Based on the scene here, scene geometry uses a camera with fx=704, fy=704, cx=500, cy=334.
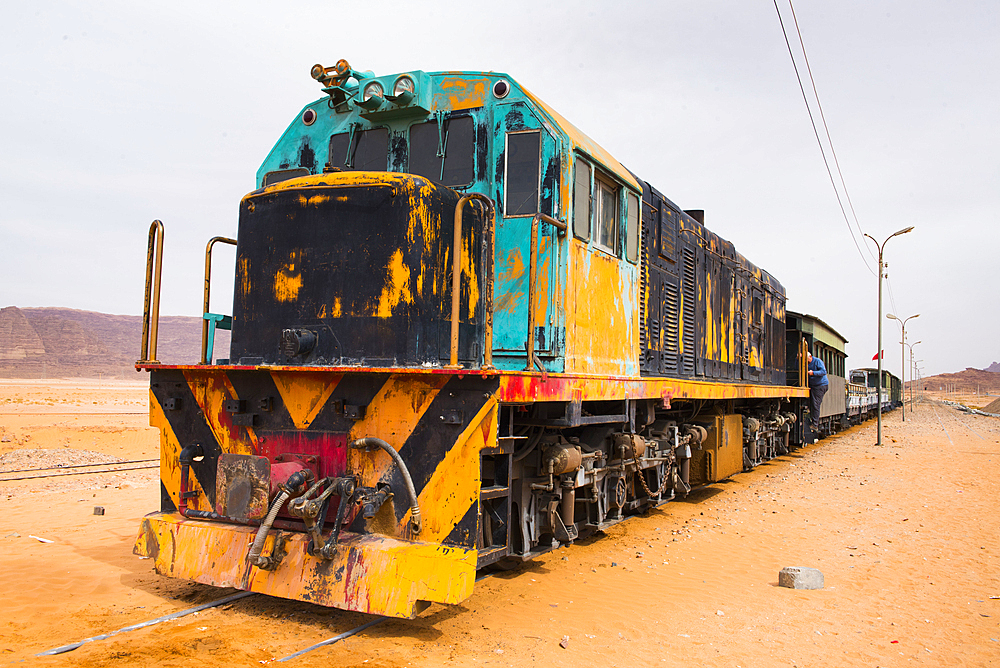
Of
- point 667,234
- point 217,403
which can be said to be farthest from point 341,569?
point 667,234

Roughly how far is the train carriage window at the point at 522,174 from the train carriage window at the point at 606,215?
0.84m

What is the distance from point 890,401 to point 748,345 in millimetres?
38980

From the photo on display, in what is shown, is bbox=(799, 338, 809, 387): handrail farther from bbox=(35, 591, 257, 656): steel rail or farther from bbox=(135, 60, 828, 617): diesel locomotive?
bbox=(35, 591, 257, 656): steel rail

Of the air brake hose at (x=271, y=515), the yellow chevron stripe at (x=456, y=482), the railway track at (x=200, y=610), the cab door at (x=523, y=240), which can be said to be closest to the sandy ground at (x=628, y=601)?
the railway track at (x=200, y=610)

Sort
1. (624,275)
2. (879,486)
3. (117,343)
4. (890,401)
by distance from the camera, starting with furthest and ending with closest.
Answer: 1. (117,343)
2. (890,401)
3. (879,486)
4. (624,275)

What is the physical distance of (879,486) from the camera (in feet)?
36.8

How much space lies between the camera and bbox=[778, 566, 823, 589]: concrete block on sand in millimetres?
5465

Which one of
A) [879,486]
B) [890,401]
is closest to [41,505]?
[879,486]

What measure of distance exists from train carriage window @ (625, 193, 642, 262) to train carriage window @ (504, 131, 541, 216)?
1.51 m

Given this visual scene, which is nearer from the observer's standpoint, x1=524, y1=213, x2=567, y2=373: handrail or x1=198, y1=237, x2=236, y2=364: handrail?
x1=524, y1=213, x2=567, y2=373: handrail

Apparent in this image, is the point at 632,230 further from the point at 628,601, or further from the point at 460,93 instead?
the point at 628,601

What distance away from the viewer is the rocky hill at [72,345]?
83.7 metres

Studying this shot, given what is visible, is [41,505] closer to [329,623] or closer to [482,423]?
[329,623]

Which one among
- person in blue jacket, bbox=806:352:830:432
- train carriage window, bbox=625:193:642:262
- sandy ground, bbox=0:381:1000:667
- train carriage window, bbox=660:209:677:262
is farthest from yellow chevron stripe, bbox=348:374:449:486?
person in blue jacket, bbox=806:352:830:432
